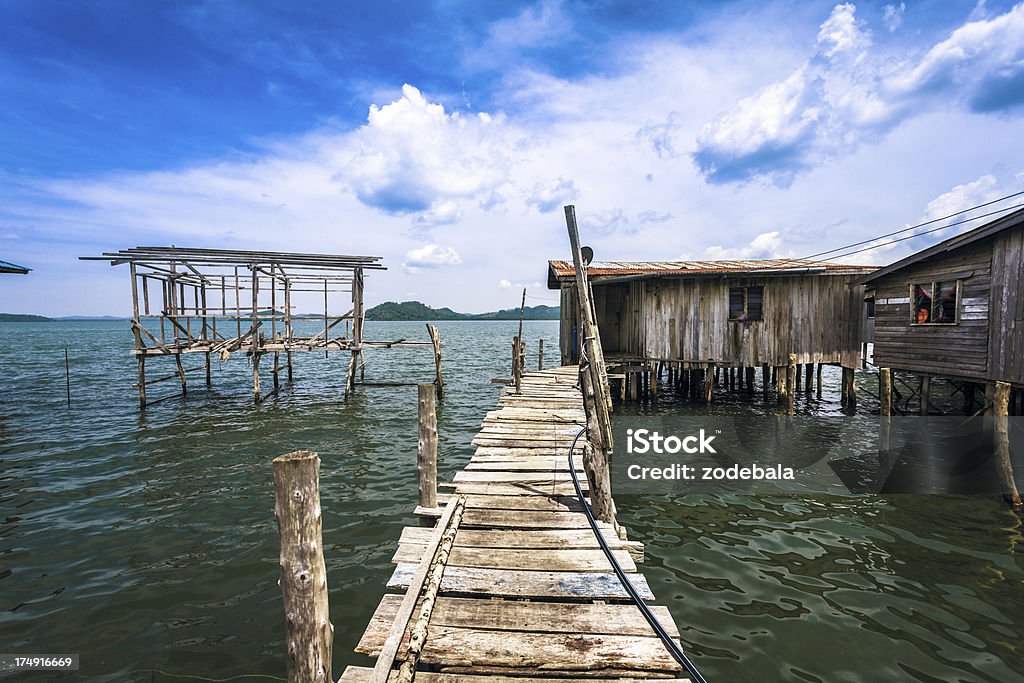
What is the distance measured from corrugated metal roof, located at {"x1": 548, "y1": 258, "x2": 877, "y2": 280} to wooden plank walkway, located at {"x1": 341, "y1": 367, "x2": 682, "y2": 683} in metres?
13.2

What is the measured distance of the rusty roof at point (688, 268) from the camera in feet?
57.6

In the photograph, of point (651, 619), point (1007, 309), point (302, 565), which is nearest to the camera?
point (302, 565)

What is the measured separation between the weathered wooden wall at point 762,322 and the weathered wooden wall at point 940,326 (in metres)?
1.88

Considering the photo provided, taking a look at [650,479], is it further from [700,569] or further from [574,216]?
[574,216]

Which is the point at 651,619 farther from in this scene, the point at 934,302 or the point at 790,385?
the point at 790,385

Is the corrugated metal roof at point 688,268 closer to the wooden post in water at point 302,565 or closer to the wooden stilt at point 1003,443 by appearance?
the wooden stilt at point 1003,443

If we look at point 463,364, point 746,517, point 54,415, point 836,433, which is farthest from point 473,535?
point 463,364

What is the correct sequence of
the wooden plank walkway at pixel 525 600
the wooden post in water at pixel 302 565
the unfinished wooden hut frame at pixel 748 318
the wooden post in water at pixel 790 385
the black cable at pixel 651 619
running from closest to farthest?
the wooden post in water at pixel 302 565 < the black cable at pixel 651 619 < the wooden plank walkway at pixel 525 600 < the wooden post in water at pixel 790 385 < the unfinished wooden hut frame at pixel 748 318

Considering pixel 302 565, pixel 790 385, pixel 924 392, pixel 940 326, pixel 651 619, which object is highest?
pixel 940 326

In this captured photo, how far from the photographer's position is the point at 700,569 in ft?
24.2

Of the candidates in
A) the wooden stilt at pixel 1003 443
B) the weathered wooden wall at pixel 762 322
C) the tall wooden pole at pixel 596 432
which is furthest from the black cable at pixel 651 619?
the weathered wooden wall at pixel 762 322

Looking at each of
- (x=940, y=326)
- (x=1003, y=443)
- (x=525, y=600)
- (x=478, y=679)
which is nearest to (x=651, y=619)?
(x=525, y=600)

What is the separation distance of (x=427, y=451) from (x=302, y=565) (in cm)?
377

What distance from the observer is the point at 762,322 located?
18109 mm
